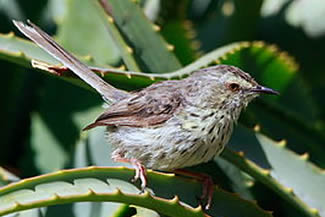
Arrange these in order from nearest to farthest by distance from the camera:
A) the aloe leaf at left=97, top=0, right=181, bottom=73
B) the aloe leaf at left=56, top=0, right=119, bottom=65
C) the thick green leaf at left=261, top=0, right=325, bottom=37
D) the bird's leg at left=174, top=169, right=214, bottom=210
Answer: the bird's leg at left=174, top=169, right=214, bottom=210, the aloe leaf at left=97, top=0, right=181, bottom=73, the aloe leaf at left=56, top=0, right=119, bottom=65, the thick green leaf at left=261, top=0, right=325, bottom=37

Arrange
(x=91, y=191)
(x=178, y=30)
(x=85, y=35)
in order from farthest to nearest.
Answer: (x=178, y=30) → (x=85, y=35) → (x=91, y=191)

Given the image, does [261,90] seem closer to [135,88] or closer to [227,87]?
[227,87]

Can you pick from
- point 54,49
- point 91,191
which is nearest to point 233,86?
point 54,49

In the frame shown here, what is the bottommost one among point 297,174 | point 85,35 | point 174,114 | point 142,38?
point 297,174

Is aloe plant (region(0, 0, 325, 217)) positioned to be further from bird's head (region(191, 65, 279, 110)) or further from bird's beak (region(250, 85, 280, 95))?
bird's beak (region(250, 85, 280, 95))

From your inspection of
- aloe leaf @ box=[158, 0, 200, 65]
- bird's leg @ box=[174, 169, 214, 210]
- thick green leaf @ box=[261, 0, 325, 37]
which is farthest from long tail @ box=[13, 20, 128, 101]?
thick green leaf @ box=[261, 0, 325, 37]

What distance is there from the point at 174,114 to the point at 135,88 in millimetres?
215

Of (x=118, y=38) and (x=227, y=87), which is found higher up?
(x=118, y=38)

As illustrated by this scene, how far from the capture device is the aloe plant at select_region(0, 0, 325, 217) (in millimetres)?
2619

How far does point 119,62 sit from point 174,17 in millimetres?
465

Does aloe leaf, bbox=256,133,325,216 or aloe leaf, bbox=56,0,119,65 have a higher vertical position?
aloe leaf, bbox=56,0,119,65

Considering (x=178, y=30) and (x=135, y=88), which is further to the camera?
(x=178, y=30)

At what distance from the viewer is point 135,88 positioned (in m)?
3.29

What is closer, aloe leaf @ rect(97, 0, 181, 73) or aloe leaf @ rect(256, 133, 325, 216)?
aloe leaf @ rect(256, 133, 325, 216)
